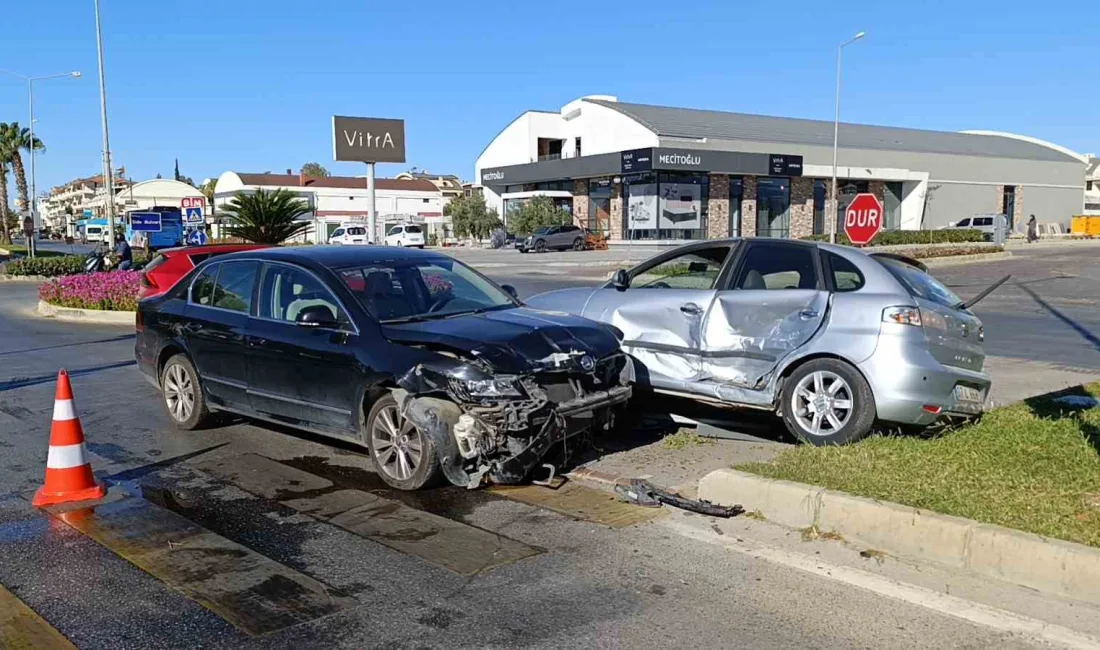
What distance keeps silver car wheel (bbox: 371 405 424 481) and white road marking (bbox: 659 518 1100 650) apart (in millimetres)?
1899

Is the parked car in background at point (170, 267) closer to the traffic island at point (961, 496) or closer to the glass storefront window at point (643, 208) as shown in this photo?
the traffic island at point (961, 496)

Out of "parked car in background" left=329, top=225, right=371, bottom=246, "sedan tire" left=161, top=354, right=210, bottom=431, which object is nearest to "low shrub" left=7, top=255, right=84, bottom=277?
"parked car in background" left=329, top=225, right=371, bottom=246

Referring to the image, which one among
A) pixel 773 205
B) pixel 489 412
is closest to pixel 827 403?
pixel 489 412

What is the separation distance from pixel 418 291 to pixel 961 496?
4.11 meters

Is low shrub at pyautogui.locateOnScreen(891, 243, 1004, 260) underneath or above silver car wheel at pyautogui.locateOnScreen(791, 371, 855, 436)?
above

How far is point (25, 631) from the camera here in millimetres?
3951

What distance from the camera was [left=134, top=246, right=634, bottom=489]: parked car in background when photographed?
586 cm

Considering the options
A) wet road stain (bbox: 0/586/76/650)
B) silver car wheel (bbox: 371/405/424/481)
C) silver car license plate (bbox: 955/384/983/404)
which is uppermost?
silver car license plate (bbox: 955/384/983/404)

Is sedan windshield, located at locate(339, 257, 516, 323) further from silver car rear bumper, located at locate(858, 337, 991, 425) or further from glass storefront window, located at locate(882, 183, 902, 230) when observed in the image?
glass storefront window, located at locate(882, 183, 902, 230)

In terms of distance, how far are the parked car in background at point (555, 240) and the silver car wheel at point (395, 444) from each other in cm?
4178

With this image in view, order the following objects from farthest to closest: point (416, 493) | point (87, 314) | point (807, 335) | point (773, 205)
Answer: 1. point (773, 205)
2. point (87, 314)
3. point (807, 335)
4. point (416, 493)

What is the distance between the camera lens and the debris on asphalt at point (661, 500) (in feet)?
18.3

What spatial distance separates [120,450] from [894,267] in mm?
6594

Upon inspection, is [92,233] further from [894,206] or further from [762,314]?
[762,314]
